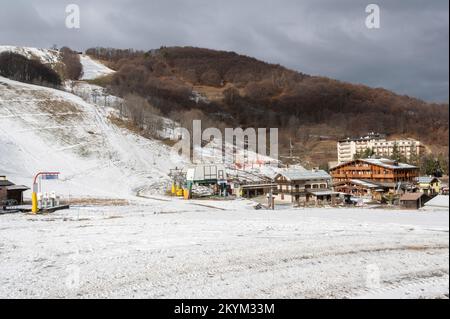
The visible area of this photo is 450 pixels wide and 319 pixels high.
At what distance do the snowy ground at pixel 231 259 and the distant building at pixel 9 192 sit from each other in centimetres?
808

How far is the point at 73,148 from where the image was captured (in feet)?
144

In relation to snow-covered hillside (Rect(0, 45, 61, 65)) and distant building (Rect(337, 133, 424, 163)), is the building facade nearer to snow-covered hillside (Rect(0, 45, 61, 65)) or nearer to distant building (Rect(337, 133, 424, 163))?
distant building (Rect(337, 133, 424, 163))

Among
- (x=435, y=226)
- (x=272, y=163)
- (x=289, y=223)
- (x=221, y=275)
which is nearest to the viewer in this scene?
(x=221, y=275)

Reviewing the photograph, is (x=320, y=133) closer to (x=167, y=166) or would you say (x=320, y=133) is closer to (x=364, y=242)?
(x=167, y=166)

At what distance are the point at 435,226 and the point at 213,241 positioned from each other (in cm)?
693

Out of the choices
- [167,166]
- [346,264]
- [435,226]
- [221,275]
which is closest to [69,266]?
[221,275]

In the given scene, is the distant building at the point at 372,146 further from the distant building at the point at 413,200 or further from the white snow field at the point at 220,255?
the white snow field at the point at 220,255

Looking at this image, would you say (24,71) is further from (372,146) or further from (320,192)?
(320,192)

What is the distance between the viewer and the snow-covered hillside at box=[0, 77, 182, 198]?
35125 millimetres

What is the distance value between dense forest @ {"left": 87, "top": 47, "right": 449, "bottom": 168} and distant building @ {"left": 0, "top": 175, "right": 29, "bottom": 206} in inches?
2259

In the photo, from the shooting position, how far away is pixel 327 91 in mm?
172750

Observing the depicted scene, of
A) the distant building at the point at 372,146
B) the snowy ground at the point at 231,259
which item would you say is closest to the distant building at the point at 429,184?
the snowy ground at the point at 231,259

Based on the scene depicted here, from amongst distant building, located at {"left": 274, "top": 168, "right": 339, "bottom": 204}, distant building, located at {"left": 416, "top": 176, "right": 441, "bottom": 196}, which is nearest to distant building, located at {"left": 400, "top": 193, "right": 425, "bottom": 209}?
distant building, located at {"left": 274, "top": 168, "right": 339, "bottom": 204}

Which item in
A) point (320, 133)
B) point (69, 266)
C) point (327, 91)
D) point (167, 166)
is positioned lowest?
point (69, 266)
